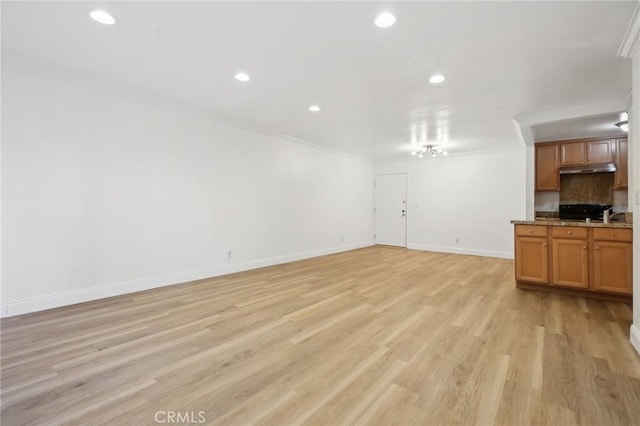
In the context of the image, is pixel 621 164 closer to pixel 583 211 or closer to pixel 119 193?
pixel 583 211

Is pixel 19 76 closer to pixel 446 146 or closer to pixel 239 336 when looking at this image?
pixel 239 336

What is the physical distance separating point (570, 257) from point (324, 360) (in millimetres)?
3529

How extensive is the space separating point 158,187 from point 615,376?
15.5 ft

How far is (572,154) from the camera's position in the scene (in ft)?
16.4

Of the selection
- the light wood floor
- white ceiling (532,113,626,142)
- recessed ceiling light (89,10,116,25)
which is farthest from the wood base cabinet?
recessed ceiling light (89,10,116,25)

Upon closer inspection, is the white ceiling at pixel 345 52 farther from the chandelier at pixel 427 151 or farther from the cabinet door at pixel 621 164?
the chandelier at pixel 427 151

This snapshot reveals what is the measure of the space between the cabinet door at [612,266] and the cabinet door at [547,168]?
2.04 metres

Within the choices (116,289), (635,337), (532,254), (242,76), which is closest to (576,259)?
(532,254)

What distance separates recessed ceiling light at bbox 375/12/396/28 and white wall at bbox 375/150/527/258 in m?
5.35

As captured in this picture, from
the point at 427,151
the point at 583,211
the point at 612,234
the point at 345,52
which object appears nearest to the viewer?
the point at 345,52

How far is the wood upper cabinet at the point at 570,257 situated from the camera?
3537 mm

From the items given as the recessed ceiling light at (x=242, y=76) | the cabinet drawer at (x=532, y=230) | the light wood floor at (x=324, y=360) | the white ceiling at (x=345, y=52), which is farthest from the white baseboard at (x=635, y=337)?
the recessed ceiling light at (x=242, y=76)

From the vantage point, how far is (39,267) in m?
2.96

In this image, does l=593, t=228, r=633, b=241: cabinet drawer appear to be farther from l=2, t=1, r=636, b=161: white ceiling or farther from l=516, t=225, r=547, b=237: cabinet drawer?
l=2, t=1, r=636, b=161: white ceiling
